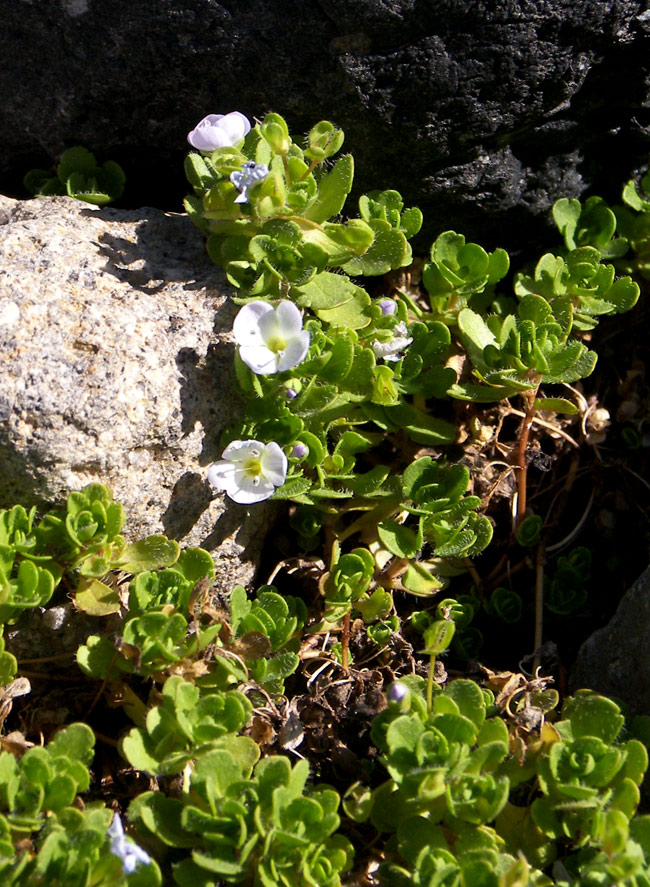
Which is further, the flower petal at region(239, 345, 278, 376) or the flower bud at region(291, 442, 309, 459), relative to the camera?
the flower bud at region(291, 442, 309, 459)

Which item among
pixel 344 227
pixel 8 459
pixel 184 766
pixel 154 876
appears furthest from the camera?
pixel 344 227

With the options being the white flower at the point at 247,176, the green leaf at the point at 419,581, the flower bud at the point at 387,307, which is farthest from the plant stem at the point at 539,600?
the white flower at the point at 247,176

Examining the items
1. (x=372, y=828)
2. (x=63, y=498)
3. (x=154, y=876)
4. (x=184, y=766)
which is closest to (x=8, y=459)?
(x=63, y=498)

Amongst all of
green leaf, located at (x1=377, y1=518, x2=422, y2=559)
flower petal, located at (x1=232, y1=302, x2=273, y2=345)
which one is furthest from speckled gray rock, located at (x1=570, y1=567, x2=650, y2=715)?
flower petal, located at (x1=232, y1=302, x2=273, y2=345)

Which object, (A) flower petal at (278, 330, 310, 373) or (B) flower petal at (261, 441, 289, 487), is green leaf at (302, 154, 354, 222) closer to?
(A) flower petal at (278, 330, 310, 373)

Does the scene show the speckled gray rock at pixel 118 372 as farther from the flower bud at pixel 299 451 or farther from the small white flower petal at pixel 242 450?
the flower bud at pixel 299 451

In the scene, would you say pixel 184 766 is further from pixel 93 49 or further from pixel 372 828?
pixel 93 49
